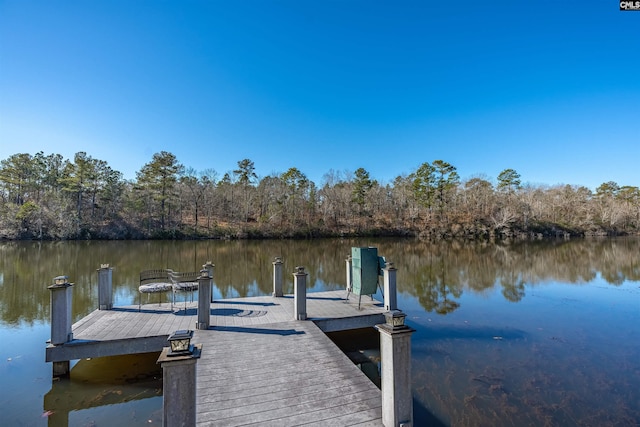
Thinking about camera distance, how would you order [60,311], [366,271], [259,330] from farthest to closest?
[366,271] < [259,330] < [60,311]

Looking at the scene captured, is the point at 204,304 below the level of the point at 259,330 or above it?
above

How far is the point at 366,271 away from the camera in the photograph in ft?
26.3

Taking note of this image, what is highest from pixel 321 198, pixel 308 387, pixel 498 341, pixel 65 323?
pixel 321 198

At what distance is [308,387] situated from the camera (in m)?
4.17

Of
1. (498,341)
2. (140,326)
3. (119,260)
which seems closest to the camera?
(140,326)

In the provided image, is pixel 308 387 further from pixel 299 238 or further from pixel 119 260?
pixel 299 238

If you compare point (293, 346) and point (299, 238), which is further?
point (299, 238)

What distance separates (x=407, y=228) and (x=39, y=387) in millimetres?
45908

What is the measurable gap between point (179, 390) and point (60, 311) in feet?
13.1

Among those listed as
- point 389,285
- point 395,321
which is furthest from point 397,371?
point 389,285

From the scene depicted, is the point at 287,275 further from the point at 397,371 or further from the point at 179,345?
the point at 179,345

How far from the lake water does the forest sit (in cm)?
2391

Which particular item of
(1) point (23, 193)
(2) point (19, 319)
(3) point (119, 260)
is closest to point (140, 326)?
(2) point (19, 319)

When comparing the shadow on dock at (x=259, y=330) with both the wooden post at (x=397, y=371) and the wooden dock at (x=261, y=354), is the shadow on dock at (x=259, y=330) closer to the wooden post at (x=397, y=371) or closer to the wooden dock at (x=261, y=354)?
the wooden dock at (x=261, y=354)
